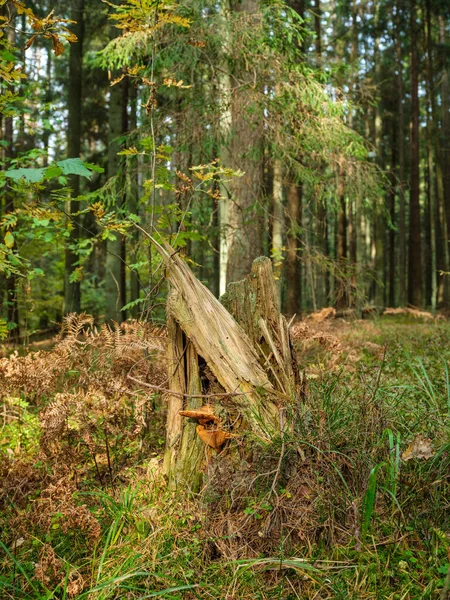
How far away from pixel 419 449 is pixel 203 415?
1360 millimetres

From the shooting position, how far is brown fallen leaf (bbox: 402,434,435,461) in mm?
2932

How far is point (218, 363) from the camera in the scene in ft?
11.2

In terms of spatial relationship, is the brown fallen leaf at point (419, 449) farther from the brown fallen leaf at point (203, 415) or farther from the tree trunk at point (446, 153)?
the tree trunk at point (446, 153)

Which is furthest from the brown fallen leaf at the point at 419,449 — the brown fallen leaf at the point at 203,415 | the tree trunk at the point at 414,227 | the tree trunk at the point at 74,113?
the tree trunk at the point at 414,227

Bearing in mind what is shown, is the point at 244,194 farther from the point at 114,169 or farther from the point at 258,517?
the point at 258,517

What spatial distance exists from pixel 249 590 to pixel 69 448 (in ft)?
5.66

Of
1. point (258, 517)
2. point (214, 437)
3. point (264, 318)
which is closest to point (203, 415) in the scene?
point (214, 437)

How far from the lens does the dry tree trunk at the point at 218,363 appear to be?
132 inches

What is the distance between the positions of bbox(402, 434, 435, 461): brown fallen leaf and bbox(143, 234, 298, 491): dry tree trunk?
31.3 inches

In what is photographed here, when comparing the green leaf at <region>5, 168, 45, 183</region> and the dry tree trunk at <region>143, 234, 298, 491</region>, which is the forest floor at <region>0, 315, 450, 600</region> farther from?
the green leaf at <region>5, 168, 45, 183</region>

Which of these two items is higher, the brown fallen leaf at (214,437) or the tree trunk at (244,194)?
the tree trunk at (244,194)

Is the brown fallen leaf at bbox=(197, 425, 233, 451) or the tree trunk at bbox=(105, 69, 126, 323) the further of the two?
the tree trunk at bbox=(105, 69, 126, 323)

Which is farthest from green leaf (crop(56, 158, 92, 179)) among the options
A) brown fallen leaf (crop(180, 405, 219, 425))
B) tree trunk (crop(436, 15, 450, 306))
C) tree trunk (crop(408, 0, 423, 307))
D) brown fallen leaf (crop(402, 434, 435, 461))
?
tree trunk (crop(436, 15, 450, 306))

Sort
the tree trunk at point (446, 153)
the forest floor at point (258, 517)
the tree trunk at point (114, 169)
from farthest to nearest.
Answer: the tree trunk at point (446, 153)
the tree trunk at point (114, 169)
the forest floor at point (258, 517)
